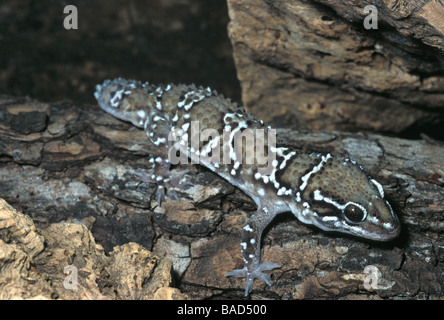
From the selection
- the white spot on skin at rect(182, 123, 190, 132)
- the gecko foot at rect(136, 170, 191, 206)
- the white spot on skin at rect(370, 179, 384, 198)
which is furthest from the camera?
the white spot on skin at rect(182, 123, 190, 132)

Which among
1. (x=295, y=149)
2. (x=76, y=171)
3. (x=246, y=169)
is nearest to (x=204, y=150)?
(x=246, y=169)

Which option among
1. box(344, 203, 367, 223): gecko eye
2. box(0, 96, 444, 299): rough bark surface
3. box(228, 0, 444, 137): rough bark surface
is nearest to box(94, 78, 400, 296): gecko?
box(344, 203, 367, 223): gecko eye

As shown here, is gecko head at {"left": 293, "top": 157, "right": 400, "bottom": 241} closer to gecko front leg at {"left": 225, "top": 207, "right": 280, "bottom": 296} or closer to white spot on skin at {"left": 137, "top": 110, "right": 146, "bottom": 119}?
gecko front leg at {"left": 225, "top": 207, "right": 280, "bottom": 296}

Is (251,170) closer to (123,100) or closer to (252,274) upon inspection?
(252,274)

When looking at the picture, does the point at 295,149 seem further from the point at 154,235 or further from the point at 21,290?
the point at 21,290

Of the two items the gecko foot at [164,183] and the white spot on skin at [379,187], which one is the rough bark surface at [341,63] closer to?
the white spot on skin at [379,187]
